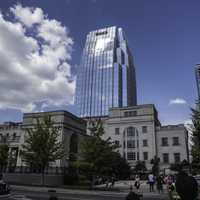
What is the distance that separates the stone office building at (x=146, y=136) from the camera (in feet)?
227

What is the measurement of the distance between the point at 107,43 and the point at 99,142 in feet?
364

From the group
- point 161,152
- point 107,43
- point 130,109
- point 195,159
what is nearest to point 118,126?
point 130,109

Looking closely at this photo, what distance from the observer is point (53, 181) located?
1526 inches

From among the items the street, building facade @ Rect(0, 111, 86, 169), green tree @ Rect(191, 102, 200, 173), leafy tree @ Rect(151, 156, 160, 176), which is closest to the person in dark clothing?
the street

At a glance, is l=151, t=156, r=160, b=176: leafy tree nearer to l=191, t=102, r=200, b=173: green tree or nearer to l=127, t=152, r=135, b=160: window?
l=127, t=152, r=135, b=160: window

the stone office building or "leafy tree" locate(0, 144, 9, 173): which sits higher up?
the stone office building

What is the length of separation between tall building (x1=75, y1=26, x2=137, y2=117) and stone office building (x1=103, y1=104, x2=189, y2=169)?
40441 mm

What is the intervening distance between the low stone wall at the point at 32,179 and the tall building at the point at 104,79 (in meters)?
77.4

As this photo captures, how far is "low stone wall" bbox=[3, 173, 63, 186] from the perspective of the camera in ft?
127

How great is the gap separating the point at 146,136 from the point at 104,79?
56.0 meters

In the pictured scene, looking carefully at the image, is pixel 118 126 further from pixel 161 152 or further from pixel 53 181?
pixel 53 181

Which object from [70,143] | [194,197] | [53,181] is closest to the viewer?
[194,197]

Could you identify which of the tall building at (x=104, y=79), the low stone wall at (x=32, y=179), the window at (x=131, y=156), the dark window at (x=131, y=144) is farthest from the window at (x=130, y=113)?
the low stone wall at (x=32, y=179)

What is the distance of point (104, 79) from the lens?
403 ft
